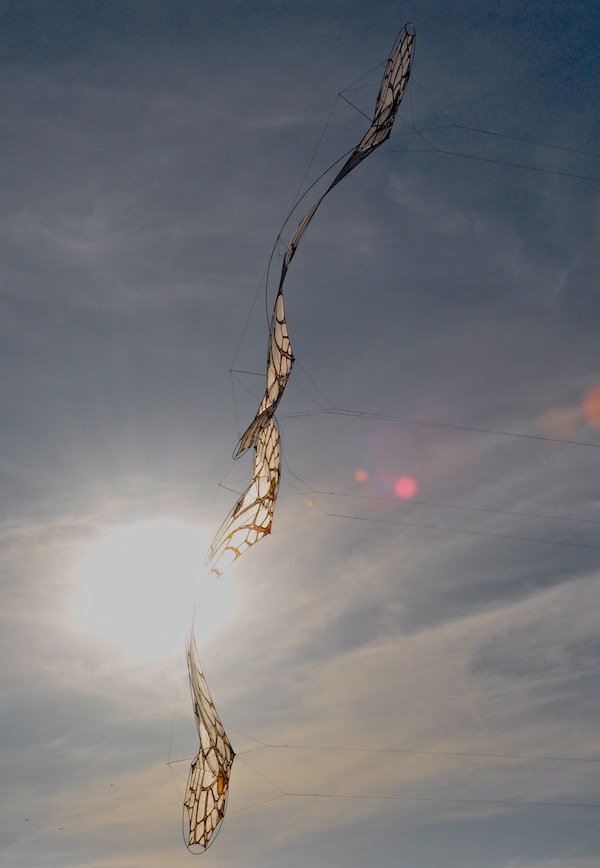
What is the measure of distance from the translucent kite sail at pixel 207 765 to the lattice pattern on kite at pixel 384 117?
10.2 m

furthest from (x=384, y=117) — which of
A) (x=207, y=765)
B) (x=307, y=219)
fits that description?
(x=207, y=765)

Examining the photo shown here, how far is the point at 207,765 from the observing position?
74.9 feet

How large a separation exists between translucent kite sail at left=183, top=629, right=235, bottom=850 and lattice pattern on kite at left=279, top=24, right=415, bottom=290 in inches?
403

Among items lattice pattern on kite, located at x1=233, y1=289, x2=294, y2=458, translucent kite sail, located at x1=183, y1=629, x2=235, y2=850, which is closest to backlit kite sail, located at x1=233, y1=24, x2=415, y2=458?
lattice pattern on kite, located at x1=233, y1=289, x2=294, y2=458

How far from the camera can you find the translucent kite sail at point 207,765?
73.7ft

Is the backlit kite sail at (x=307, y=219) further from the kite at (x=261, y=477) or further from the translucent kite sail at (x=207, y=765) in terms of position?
the translucent kite sail at (x=207, y=765)

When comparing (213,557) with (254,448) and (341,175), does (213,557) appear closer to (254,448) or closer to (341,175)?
(254,448)

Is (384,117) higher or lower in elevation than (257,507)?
higher

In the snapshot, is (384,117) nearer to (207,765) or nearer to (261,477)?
(261,477)

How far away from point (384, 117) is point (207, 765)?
54.2 feet

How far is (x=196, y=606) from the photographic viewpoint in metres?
22.1

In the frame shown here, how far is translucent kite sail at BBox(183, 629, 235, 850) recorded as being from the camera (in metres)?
22.5

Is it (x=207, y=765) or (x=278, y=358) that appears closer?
(x=278, y=358)

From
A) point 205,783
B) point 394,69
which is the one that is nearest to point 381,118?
point 394,69
